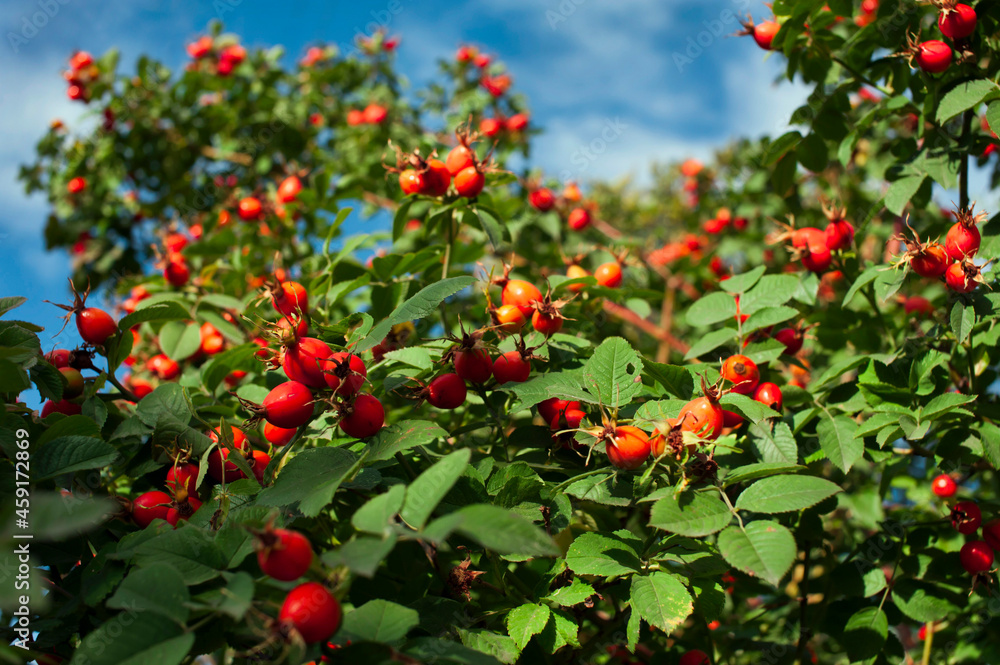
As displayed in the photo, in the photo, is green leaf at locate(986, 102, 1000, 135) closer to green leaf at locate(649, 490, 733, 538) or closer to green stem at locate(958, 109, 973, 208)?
green stem at locate(958, 109, 973, 208)

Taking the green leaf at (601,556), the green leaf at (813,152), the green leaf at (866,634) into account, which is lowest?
the green leaf at (866,634)

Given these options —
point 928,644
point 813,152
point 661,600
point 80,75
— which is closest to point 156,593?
point 661,600

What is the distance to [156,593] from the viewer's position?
0.91m

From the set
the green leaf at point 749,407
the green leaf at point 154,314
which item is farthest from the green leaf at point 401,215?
the green leaf at point 749,407

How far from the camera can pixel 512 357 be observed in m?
1.41

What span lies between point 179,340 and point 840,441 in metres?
2.05

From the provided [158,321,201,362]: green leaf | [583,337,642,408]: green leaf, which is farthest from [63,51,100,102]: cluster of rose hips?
[583,337,642,408]: green leaf

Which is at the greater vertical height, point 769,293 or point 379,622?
point 769,293

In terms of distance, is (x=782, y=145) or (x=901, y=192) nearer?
(x=901, y=192)

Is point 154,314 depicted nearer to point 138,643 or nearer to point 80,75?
point 138,643

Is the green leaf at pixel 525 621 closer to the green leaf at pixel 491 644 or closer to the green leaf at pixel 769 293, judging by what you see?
the green leaf at pixel 491 644

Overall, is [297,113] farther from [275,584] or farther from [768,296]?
[275,584]

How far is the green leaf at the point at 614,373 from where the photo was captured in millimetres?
1333

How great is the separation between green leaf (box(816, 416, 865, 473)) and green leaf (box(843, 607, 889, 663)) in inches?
19.5
